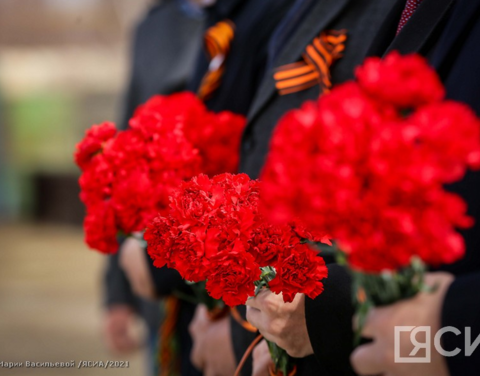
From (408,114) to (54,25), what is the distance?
18.9ft

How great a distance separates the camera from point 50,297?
516cm

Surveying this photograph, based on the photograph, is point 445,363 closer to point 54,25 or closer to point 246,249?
point 246,249

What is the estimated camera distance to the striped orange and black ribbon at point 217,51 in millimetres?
1393

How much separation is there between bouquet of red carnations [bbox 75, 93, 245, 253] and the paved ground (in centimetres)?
181

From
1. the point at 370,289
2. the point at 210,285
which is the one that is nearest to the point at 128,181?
the point at 210,285

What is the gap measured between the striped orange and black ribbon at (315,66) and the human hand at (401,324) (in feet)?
1.47

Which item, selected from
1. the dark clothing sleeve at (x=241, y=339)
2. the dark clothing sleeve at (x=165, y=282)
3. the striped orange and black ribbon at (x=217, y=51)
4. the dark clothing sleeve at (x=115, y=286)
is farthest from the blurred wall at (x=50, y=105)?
the dark clothing sleeve at (x=241, y=339)

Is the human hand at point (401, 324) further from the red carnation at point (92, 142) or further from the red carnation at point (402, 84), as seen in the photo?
the red carnation at point (92, 142)

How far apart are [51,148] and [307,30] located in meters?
7.31

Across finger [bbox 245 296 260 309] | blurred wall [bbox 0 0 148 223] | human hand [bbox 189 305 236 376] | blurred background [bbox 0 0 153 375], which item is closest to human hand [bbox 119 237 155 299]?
human hand [bbox 189 305 236 376]

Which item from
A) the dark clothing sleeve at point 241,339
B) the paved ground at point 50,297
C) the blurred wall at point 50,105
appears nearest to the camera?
the dark clothing sleeve at point 241,339

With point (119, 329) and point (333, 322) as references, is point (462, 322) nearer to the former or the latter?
point (333, 322)

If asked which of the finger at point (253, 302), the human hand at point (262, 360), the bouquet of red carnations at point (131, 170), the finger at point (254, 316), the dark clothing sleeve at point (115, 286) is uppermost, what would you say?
the bouquet of red carnations at point (131, 170)

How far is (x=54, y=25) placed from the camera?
5797 millimetres
